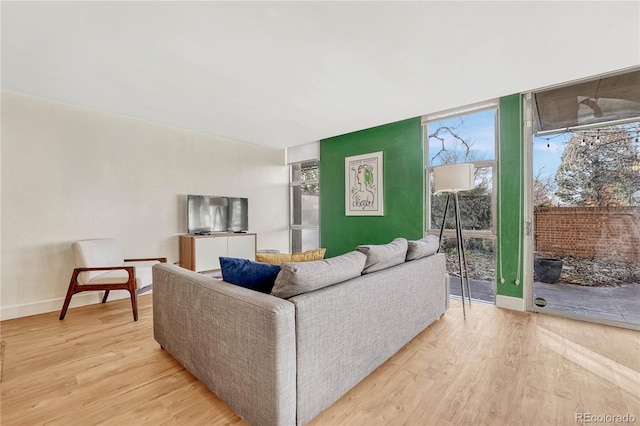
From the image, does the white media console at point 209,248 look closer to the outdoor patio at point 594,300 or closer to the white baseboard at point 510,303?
the white baseboard at point 510,303

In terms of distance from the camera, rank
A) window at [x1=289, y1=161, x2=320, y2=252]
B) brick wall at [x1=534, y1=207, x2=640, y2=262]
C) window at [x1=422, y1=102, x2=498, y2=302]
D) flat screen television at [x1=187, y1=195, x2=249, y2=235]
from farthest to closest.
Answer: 1. window at [x1=289, y1=161, x2=320, y2=252]
2. flat screen television at [x1=187, y1=195, x2=249, y2=235]
3. window at [x1=422, y1=102, x2=498, y2=302]
4. brick wall at [x1=534, y1=207, x2=640, y2=262]

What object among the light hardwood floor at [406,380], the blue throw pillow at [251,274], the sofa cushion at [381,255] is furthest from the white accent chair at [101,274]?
the sofa cushion at [381,255]

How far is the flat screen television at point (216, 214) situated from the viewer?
13.6 feet

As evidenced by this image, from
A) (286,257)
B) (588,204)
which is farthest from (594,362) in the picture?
(286,257)

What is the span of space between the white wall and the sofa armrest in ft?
7.60

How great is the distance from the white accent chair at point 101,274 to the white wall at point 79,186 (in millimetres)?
385

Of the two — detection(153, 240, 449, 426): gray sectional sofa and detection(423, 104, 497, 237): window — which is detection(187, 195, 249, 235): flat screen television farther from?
detection(423, 104, 497, 237): window

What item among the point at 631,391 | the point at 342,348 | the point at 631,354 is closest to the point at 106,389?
the point at 342,348

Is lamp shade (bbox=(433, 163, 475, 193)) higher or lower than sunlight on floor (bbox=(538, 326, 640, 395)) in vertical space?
higher

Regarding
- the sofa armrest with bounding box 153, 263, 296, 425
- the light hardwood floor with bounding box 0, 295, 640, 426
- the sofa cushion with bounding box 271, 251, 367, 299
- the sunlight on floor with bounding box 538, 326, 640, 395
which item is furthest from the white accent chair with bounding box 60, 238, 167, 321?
the sunlight on floor with bounding box 538, 326, 640, 395

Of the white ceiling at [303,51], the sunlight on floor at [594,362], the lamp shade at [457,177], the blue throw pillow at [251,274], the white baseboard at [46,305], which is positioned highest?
the white ceiling at [303,51]

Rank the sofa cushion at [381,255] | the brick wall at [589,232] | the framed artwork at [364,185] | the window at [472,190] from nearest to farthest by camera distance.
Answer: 1. the sofa cushion at [381,255]
2. the brick wall at [589,232]
3. the window at [472,190]
4. the framed artwork at [364,185]

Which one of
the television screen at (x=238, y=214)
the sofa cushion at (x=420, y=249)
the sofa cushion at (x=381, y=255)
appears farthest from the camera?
Result: the television screen at (x=238, y=214)

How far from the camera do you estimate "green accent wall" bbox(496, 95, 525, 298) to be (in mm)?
3061
